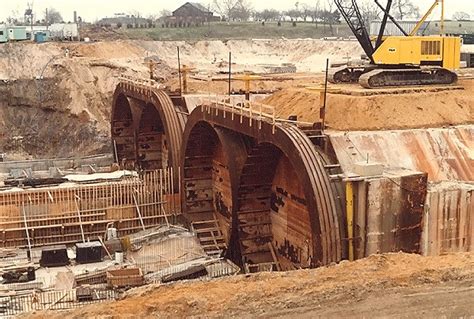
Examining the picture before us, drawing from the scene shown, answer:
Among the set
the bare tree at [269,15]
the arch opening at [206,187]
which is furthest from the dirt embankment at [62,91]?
the bare tree at [269,15]

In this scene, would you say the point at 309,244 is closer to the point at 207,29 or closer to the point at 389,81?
the point at 389,81

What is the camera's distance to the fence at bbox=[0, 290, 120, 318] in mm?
17069

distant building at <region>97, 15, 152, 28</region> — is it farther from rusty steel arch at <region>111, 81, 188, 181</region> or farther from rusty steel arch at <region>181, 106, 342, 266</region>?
rusty steel arch at <region>181, 106, 342, 266</region>

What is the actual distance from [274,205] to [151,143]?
15082mm

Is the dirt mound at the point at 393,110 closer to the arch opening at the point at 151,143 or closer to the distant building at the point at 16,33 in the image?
the arch opening at the point at 151,143

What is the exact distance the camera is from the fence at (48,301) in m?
17.1

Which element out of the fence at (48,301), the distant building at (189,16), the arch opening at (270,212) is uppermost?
the distant building at (189,16)

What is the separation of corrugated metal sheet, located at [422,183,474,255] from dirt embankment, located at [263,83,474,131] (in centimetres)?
377

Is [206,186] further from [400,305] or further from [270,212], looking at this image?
[400,305]

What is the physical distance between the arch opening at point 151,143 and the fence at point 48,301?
17.1 metres

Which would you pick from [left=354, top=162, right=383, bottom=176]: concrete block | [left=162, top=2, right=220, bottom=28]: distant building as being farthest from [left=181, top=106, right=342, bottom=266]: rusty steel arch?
[left=162, top=2, right=220, bottom=28]: distant building

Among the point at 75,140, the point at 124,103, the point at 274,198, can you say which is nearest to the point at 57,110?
the point at 75,140

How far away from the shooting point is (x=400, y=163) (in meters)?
18.2

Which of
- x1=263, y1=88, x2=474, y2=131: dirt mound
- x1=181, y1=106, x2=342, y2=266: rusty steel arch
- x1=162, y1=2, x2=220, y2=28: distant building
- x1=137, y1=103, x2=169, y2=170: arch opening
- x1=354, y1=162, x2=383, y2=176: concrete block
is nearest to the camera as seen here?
x1=354, y1=162, x2=383, y2=176: concrete block
